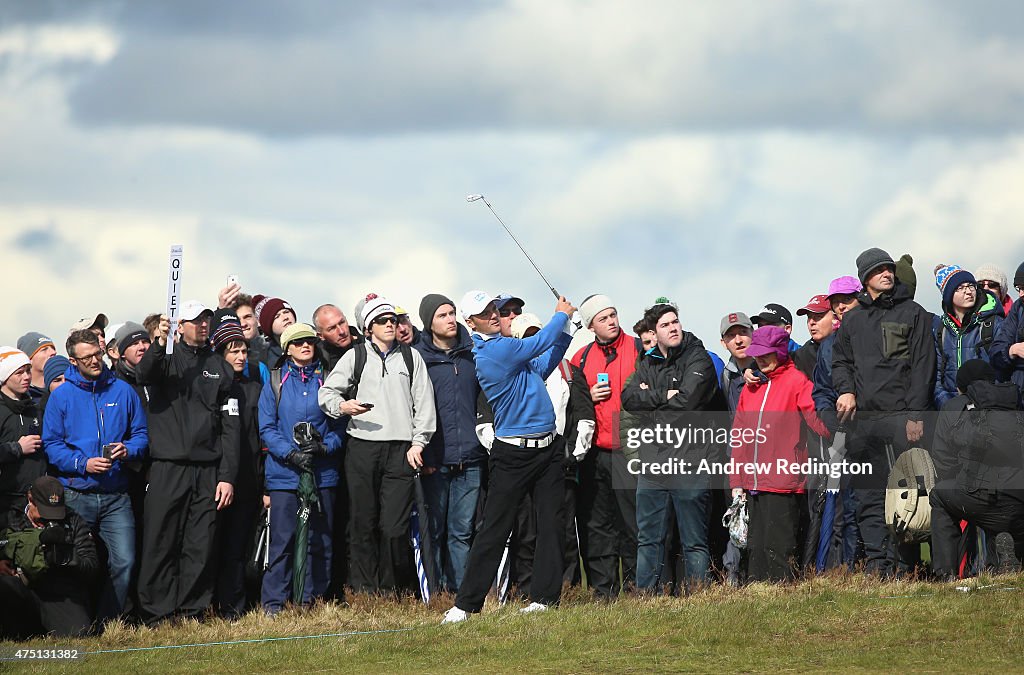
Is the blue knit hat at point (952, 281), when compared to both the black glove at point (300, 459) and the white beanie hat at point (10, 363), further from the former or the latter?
the white beanie hat at point (10, 363)

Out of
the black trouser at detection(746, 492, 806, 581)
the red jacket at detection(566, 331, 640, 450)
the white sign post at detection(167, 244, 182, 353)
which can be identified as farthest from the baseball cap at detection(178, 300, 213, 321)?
the black trouser at detection(746, 492, 806, 581)

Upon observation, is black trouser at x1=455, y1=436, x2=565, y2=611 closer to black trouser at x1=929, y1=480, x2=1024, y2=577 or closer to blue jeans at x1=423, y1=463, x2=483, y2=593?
blue jeans at x1=423, y1=463, x2=483, y2=593

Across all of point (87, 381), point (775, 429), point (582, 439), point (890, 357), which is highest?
point (890, 357)

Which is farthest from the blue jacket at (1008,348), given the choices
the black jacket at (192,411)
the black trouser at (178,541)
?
the black trouser at (178,541)

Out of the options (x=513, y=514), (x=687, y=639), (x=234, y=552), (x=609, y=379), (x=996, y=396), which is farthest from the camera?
(x=609, y=379)

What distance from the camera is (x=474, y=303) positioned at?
12.2 metres

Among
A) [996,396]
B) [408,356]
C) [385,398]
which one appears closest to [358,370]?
[385,398]

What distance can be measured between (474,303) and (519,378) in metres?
1.37

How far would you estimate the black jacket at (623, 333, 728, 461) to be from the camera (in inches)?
477

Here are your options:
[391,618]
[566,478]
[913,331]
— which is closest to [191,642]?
[391,618]

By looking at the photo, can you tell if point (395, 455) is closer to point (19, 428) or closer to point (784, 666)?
point (19, 428)

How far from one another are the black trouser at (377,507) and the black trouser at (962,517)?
4.52m

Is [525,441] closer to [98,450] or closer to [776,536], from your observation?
[776,536]

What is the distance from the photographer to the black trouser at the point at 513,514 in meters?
11.0
